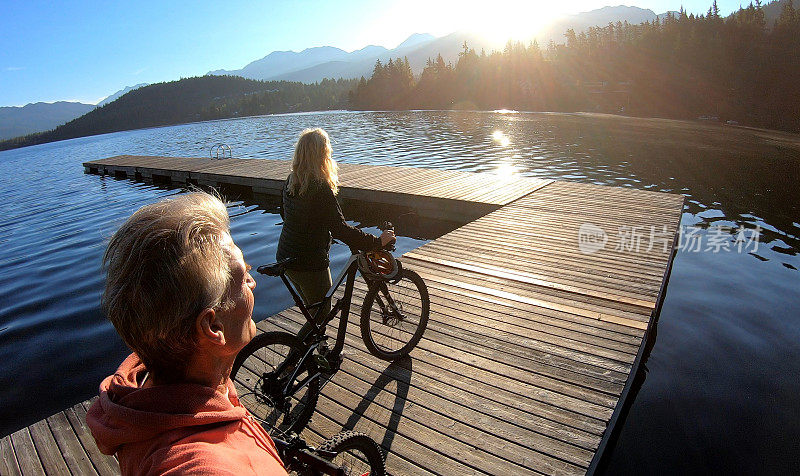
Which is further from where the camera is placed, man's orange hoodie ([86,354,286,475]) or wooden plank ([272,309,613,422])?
wooden plank ([272,309,613,422])

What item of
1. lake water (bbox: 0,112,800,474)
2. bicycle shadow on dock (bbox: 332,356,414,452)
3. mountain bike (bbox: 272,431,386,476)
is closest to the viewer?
mountain bike (bbox: 272,431,386,476)

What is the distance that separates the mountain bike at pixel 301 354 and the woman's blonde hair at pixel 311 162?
2.45ft

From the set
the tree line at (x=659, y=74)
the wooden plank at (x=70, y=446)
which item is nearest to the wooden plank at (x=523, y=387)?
the wooden plank at (x=70, y=446)

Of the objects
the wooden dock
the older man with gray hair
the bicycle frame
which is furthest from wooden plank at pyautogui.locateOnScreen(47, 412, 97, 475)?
the older man with gray hair

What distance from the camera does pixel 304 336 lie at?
156 inches

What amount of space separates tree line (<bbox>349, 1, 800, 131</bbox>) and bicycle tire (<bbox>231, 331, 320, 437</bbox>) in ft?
134

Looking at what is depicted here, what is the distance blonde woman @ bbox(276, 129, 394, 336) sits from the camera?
4.09 metres

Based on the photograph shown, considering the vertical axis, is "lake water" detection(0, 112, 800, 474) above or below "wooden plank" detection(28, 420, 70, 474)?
below

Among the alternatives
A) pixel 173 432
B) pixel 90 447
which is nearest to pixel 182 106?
pixel 90 447

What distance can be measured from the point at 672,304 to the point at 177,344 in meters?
8.72

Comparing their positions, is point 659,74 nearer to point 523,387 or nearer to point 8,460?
point 523,387

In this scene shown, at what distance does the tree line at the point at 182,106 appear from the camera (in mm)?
120875

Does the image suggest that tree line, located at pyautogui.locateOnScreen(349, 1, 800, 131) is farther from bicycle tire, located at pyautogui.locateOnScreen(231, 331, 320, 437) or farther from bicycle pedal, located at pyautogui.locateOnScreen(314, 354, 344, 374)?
bicycle tire, located at pyautogui.locateOnScreen(231, 331, 320, 437)

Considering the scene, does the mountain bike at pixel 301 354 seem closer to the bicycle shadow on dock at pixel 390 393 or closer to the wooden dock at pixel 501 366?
the bicycle shadow on dock at pixel 390 393
